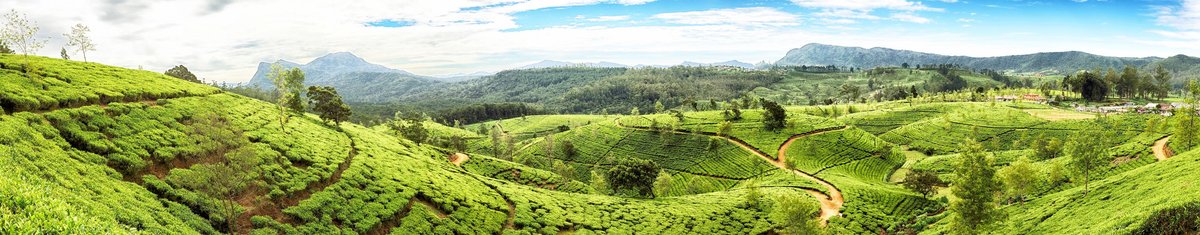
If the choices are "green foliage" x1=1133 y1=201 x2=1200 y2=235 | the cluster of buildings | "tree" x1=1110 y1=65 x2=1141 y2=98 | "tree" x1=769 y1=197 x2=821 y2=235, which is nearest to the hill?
"tree" x1=769 y1=197 x2=821 y2=235

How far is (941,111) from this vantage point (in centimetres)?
16200

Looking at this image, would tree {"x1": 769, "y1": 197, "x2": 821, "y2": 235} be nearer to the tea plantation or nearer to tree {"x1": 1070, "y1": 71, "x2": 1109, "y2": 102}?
the tea plantation

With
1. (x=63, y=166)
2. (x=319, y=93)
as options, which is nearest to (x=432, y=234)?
(x=63, y=166)

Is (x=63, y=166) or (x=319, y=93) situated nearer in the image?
(x=63, y=166)

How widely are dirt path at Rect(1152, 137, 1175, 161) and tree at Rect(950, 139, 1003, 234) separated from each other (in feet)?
166

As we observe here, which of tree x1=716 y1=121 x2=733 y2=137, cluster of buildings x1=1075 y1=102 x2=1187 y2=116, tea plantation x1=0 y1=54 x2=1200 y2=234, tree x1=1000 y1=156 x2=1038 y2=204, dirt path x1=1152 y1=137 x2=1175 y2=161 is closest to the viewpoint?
tea plantation x1=0 y1=54 x2=1200 y2=234

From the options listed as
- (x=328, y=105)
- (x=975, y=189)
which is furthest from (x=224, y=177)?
(x=975, y=189)

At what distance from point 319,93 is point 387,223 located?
42.8 m

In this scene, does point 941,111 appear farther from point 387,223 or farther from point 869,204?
point 387,223

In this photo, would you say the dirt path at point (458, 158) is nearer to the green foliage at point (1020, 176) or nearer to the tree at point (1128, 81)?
the green foliage at point (1020, 176)

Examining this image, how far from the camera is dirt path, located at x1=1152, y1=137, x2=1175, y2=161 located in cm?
6891

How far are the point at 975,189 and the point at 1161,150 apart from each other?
60.7 meters

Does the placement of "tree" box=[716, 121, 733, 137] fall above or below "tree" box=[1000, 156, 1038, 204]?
below

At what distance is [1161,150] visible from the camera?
72.8m
